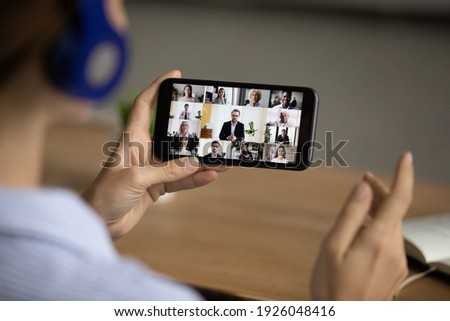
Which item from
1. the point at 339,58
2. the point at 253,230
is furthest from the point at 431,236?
the point at 339,58

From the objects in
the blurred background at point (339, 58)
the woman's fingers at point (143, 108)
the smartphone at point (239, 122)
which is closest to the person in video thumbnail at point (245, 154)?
the smartphone at point (239, 122)

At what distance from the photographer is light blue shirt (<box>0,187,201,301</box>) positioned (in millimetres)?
466

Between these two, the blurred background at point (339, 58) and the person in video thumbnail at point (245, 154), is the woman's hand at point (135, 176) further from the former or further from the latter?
the blurred background at point (339, 58)

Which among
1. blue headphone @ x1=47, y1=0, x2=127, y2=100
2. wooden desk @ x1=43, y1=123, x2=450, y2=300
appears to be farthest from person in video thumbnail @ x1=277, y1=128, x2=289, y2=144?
blue headphone @ x1=47, y1=0, x2=127, y2=100

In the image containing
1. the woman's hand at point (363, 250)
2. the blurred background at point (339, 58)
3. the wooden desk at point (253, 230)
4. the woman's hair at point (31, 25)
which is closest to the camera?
the woman's hair at point (31, 25)

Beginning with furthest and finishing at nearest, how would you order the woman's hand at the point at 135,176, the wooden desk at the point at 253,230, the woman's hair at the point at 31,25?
the wooden desk at the point at 253,230 < the woman's hand at the point at 135,176 < the woman's hair at the point at 31,25

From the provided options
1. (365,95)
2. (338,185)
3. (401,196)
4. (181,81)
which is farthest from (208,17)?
(401,196)

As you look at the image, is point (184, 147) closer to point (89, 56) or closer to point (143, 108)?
point (143, 108)

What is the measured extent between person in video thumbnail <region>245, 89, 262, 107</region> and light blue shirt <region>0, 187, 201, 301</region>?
1.27ft

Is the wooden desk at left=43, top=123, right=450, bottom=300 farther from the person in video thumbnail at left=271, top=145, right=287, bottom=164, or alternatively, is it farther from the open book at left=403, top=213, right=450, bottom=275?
the person in video thumbnail at left=271, top=145, right=287, bottom=164

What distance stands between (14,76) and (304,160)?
1.46 ft

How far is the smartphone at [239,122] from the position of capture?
0.84m

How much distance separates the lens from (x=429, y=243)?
3.32 feet

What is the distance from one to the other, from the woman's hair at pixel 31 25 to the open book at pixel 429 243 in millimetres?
687
